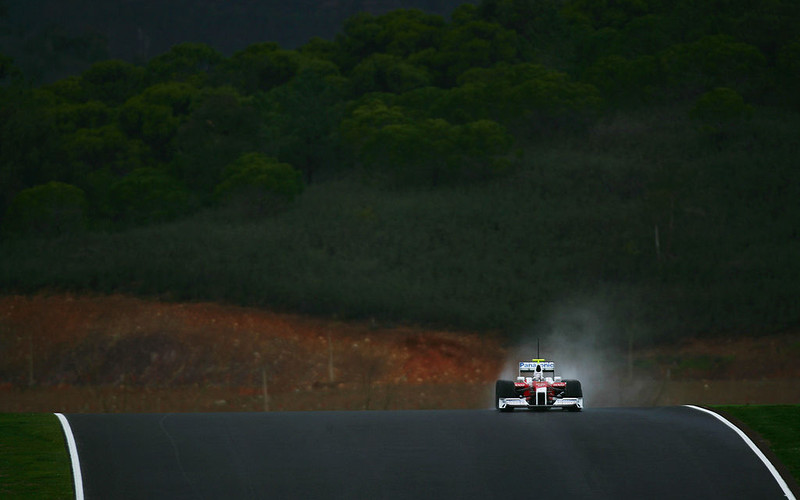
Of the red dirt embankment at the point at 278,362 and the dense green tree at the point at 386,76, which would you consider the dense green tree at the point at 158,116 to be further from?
the red dirt embankment at the point at 278,362

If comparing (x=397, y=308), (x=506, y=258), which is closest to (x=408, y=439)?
(x=397, y=308)

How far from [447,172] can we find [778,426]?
5807cm

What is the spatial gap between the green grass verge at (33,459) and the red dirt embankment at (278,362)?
20.6 metres

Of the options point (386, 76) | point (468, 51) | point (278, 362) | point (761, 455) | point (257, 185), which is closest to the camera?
point (761, 455)

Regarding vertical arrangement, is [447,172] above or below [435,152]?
below

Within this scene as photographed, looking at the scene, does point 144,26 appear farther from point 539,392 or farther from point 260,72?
point 539,392

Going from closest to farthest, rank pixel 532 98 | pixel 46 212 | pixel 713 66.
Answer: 1. pixel 46 212
2. pixel 532 98
3. pixel 713 66

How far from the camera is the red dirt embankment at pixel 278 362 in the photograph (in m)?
48.5

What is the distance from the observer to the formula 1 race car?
94.9 ft

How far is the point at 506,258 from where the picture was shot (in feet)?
223

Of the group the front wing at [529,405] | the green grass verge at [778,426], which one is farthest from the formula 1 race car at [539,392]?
the green grass verge at [778,426]

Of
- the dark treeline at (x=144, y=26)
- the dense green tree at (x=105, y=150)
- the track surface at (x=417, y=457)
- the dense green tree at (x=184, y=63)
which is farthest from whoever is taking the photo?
the dark treeline at (x=144, y=26)

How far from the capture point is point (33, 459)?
75.1 feet

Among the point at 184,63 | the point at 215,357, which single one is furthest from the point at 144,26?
the point at 215,357
